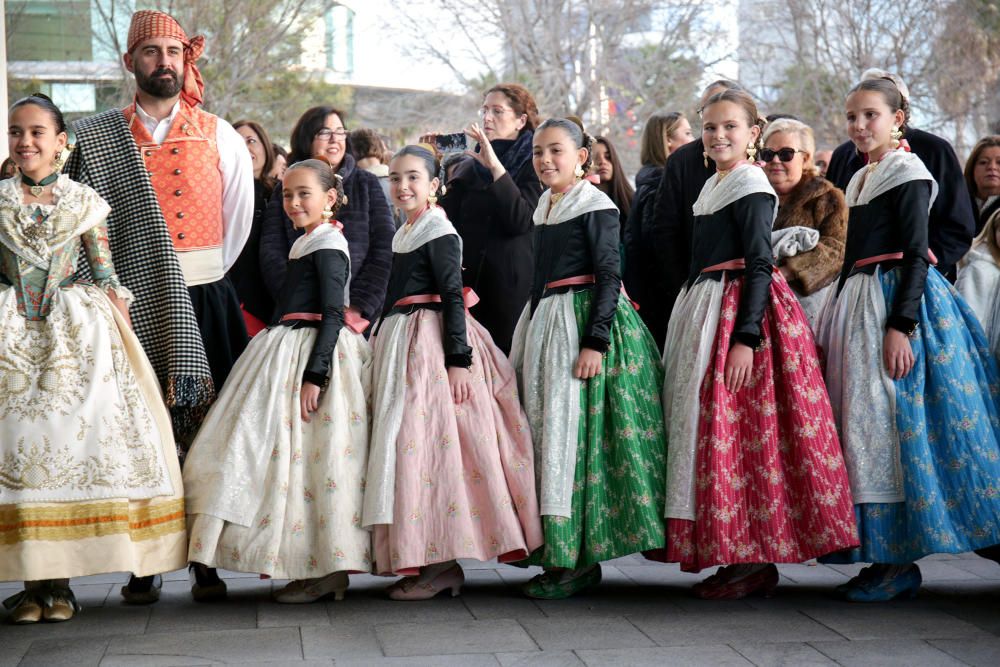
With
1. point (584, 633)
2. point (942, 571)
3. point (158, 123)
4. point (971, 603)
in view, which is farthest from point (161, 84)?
point (942, 571)

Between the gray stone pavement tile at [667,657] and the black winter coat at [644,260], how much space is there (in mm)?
2134

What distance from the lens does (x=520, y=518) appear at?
13.2 ft

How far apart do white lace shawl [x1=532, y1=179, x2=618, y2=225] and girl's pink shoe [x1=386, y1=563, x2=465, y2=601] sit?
50.4 inches

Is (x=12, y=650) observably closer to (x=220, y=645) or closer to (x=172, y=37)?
(x=220, y=645)

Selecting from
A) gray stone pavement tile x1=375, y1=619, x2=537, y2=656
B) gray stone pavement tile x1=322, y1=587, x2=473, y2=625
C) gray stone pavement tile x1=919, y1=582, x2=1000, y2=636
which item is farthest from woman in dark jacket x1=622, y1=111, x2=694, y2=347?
gray stone pavement tile x1=375, y1=619, x2=537, y2=656

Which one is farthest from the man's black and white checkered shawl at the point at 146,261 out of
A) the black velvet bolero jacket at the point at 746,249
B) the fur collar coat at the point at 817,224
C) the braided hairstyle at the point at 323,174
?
the fur collar coat at the point at 817,224

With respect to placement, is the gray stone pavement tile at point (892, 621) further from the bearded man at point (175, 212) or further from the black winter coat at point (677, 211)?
the bearded man at point (175, 212)

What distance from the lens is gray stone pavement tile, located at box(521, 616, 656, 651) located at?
352cm

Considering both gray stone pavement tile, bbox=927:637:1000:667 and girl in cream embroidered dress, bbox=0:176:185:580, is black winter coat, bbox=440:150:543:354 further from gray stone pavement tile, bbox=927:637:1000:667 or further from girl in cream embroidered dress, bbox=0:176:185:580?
gray stone pavement tile, bbox=927:637:1000:667

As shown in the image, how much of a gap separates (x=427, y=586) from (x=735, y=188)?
5.69 feet

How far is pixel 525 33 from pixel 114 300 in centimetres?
1430

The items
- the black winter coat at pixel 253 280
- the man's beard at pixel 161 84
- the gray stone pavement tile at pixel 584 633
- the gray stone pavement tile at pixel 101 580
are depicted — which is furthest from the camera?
the black winter coat at pixel 253 280

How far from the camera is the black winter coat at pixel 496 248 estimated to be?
5.20 meters

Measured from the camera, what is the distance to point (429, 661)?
3.33 meters
